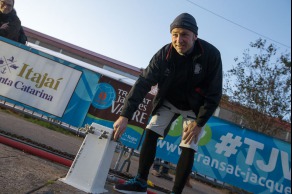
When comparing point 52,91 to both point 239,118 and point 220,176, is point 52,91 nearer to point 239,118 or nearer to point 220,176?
point 220,176

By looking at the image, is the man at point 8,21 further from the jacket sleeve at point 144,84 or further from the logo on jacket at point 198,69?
the logo on jacket at point 198,69

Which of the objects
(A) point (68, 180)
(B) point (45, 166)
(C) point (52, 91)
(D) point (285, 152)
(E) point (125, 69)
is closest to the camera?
(A) point (68, 180)

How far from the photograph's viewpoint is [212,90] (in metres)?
2.57

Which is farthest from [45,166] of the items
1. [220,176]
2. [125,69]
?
[125,69]

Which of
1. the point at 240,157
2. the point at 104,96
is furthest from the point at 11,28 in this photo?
the point at 240,157

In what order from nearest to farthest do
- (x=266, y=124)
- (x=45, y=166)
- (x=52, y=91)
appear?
(x=45, y=166), (x=52, y=91), (x=266, y=124)

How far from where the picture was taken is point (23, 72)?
599cm

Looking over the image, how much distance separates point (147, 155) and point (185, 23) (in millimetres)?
1249

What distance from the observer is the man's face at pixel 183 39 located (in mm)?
2547

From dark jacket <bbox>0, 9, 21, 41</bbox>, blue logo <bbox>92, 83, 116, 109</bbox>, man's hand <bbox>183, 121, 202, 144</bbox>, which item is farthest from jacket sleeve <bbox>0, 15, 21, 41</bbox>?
man's hand <bbox>183, 121, 202, 144</bbox>

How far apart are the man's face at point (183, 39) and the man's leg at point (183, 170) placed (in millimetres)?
908

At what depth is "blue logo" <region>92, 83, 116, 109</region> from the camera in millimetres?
5719

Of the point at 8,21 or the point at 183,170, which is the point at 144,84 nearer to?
the point at 183,170

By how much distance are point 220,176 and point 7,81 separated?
4714 millimetres
